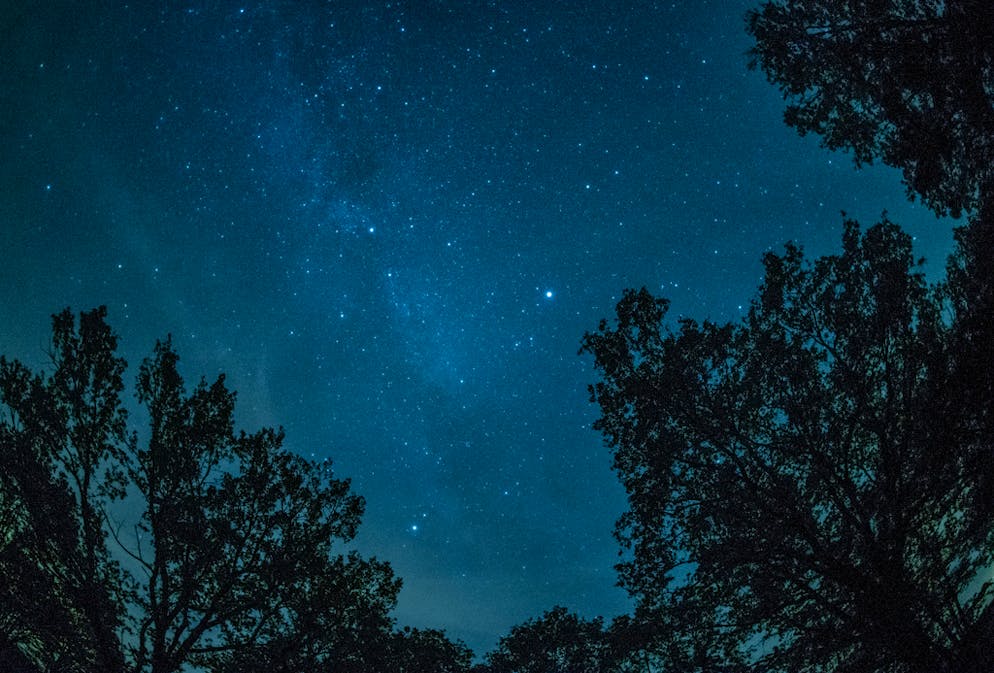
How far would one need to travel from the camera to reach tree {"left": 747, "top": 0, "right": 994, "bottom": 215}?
24.5 feet

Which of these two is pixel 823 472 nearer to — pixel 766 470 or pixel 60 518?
pixel 766 470

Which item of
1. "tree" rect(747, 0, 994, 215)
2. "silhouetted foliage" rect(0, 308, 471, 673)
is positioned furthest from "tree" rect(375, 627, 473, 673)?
"tree" rect(747, 0, 994, 215)

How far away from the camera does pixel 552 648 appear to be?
21.4 m

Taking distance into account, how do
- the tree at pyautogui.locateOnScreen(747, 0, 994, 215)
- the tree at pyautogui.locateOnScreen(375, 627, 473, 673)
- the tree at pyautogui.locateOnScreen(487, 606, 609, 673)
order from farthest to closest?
the tree at pyautogui.locateOnScreen(487, 606, 609, 673)
the tree at pyautogui.locateOnScreen(375, 627, 473, 673)
the tree at pyautogui.locateOnScreen(747, 0, 994, 215)

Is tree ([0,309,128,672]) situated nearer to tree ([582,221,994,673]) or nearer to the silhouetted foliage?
the silhouetted foliage

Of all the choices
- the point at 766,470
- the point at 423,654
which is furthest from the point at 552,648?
the point at 766,470

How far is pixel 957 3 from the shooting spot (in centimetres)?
714

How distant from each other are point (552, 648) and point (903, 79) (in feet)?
71.1

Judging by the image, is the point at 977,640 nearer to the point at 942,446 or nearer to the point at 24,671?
the point at 942,446

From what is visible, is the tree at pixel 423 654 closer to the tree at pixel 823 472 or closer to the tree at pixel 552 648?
the tree at pixel 552 648

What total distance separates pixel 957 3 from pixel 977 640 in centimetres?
929

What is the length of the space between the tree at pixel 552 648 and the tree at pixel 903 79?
16.1 m

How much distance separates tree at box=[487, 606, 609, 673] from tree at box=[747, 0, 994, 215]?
1611 centimetres

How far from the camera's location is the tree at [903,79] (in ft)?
24.5
